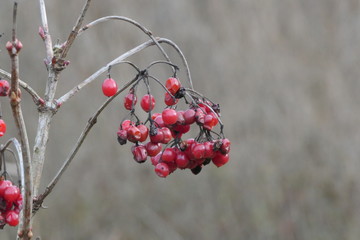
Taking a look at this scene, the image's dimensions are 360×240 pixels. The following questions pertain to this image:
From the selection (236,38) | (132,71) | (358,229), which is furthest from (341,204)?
(132,71)

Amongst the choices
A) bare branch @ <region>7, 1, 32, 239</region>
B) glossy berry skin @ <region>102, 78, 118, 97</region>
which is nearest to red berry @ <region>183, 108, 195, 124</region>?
glossy berry skin @ <region>102, 78, 118, 97</region>

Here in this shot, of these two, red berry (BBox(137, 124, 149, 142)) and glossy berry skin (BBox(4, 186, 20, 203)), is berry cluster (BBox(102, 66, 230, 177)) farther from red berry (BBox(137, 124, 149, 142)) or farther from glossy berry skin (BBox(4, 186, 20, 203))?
glossy berry skin (BBox(4, 186, 20, 203))

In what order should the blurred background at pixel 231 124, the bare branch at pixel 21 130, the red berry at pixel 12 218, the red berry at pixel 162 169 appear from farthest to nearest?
the blurred background at pixel 231 124 → the red berry at pixel 162 169 → the red berry at pixel 12 218 → the bare branch at pixel 21 130

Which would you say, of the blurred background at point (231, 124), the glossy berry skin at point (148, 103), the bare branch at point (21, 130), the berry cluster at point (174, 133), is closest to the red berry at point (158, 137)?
the berry cluster at point (174, 133)

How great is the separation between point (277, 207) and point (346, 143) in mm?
1059

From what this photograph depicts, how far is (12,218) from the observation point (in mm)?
1572

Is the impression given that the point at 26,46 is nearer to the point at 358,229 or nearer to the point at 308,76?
the point at 308,76

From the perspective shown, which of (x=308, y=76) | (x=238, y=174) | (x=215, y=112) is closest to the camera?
(x=215, y=112)

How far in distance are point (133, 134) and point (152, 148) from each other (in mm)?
72

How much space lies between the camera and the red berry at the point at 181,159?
166 cm

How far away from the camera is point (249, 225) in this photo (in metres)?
6.36

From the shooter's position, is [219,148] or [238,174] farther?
[238,174]

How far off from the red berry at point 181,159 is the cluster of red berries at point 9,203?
427mm

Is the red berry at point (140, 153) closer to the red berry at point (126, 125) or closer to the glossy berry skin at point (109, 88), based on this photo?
the red berry at point (126, 125)
